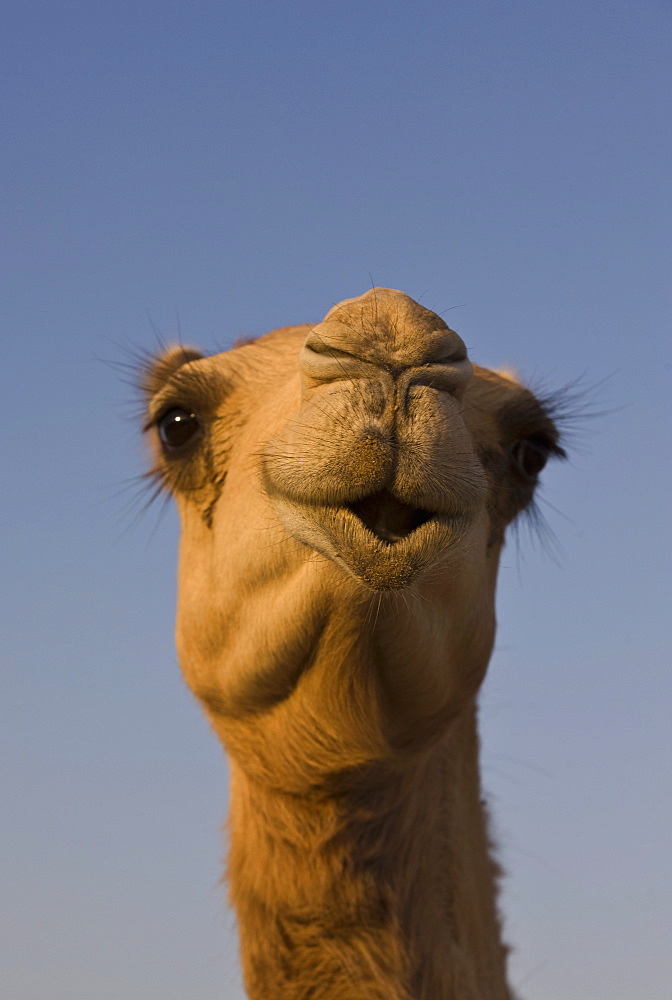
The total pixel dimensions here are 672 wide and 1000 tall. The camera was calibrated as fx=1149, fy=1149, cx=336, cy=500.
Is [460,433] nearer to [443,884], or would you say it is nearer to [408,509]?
[408,509]

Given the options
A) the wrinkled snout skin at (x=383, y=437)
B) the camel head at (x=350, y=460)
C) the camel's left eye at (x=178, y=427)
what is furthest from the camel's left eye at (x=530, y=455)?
the wrinkled snout skin at (x=383, y=437)

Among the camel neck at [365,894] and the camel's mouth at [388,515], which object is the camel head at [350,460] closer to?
the camel's mouth at [388,515]

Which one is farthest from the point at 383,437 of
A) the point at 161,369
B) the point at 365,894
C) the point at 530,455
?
the point at 161,369

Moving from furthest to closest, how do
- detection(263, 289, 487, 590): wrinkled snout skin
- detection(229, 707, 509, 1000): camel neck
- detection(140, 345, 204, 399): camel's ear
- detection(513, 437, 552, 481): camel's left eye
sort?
detection(140, 345, 204, 399): camel's ear
detection(513, 437, 552, 481): camel's left eye
detection(229, 707, 509, 1000): camel neck
detection(263, 289, 487, 590): wrinkled snout skin

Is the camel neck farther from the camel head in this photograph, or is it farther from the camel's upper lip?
the camel's upper lip

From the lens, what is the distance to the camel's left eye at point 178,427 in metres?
4.33

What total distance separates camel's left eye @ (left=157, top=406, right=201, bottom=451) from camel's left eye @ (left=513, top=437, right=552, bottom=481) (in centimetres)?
121

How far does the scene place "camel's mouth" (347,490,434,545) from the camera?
9.46 ft

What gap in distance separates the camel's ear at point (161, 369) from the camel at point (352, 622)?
392 mm

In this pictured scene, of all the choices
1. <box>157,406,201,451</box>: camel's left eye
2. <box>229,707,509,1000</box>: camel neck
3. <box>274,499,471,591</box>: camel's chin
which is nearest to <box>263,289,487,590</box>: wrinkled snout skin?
<box>274,499,471,591</box>: camel's chin

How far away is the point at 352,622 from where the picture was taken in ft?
11.3

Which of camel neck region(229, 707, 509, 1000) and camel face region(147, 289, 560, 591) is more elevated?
camel face region(147, 289, 560, 591)

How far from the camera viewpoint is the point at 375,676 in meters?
3.61

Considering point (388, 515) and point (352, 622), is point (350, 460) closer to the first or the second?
point (388, 515)
